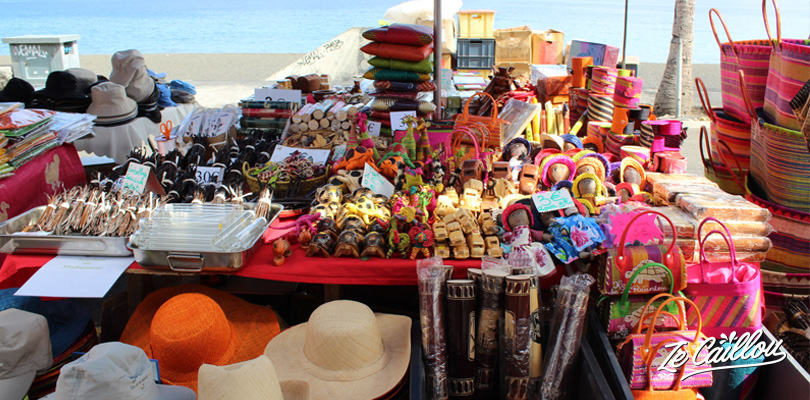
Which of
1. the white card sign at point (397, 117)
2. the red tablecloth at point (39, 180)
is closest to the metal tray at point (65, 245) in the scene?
the red tablecloth at point (39, 180)

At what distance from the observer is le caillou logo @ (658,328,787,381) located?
6.23 feet

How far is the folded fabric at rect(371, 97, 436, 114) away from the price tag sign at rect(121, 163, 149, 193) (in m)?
1.87

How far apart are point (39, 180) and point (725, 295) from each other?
3874mm

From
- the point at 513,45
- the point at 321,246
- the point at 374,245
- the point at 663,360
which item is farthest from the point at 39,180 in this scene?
the point at 513,45

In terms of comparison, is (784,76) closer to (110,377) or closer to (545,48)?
(110,377)

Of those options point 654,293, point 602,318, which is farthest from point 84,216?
point 654,293

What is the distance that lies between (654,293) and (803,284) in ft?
3.39

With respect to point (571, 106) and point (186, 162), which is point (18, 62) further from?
point (571, 106)

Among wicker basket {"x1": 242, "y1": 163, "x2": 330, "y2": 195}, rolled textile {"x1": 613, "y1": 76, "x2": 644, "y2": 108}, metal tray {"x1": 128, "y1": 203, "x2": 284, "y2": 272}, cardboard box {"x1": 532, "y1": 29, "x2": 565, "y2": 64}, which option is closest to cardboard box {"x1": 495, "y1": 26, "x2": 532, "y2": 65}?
cardboard box {"x1": 532, "y1": 29, "x2": 565, "y2": 64}

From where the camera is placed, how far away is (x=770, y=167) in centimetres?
259

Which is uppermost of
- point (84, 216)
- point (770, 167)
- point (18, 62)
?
point (18, 62)

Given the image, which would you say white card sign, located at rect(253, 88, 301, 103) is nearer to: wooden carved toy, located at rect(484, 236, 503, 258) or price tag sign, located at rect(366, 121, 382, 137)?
price tag sign, located at rect(366, 121, 382, 137)

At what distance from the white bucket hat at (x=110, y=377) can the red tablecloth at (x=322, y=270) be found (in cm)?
74

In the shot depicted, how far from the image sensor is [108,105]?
493cm
